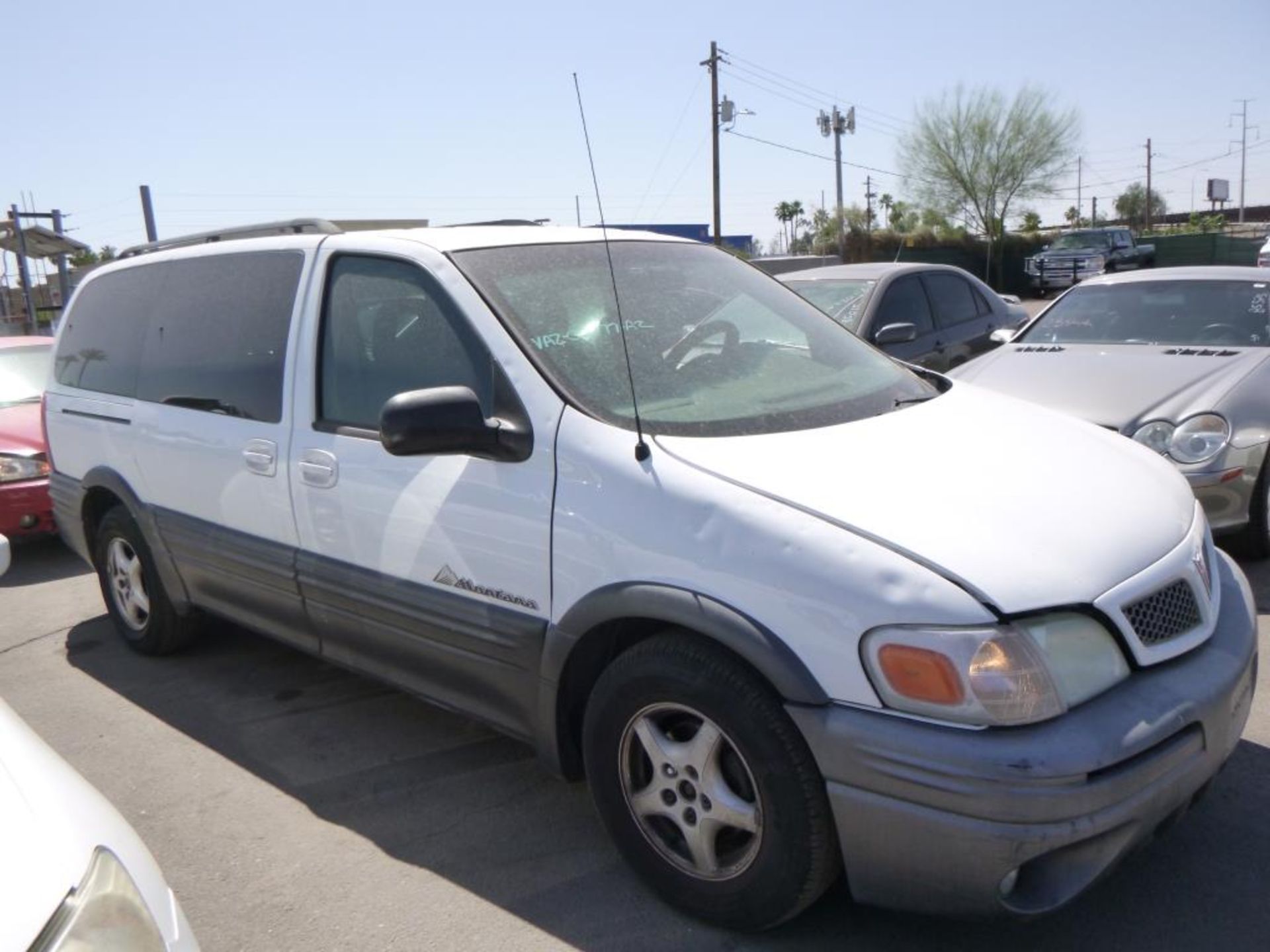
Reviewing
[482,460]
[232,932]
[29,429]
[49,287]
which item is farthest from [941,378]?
[49,287]

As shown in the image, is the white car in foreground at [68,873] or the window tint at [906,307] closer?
the white car in foreground at [68,873]

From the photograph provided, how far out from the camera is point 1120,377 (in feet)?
18.2

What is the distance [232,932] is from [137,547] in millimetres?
2317

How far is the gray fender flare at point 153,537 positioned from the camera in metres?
4.39

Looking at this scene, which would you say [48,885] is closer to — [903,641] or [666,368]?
[903,641]

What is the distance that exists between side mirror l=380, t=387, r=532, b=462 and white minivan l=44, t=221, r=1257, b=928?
0.01 meters

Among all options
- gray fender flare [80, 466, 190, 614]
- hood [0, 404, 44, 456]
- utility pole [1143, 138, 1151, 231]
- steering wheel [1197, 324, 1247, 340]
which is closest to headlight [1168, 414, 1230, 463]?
steering wheel [1197, 324, 1247, 340]

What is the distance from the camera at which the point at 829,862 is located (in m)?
2.36

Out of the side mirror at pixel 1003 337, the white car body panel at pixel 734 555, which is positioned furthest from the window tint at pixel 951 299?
the white car body panel at pixel 734 555

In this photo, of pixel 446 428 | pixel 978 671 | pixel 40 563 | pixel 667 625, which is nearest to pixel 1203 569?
pixel 978 671

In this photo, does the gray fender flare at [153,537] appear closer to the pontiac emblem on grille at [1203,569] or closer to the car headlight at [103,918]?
the car headlight at [103,918]

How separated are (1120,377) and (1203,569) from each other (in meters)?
3.09

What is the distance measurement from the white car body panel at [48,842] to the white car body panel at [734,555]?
1211mm

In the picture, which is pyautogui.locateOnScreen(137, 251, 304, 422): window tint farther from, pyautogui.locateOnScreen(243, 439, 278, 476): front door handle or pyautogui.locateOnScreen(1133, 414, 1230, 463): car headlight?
pyautogui.locateOnScreen(1133, 414, 1230, 463): car headlight
